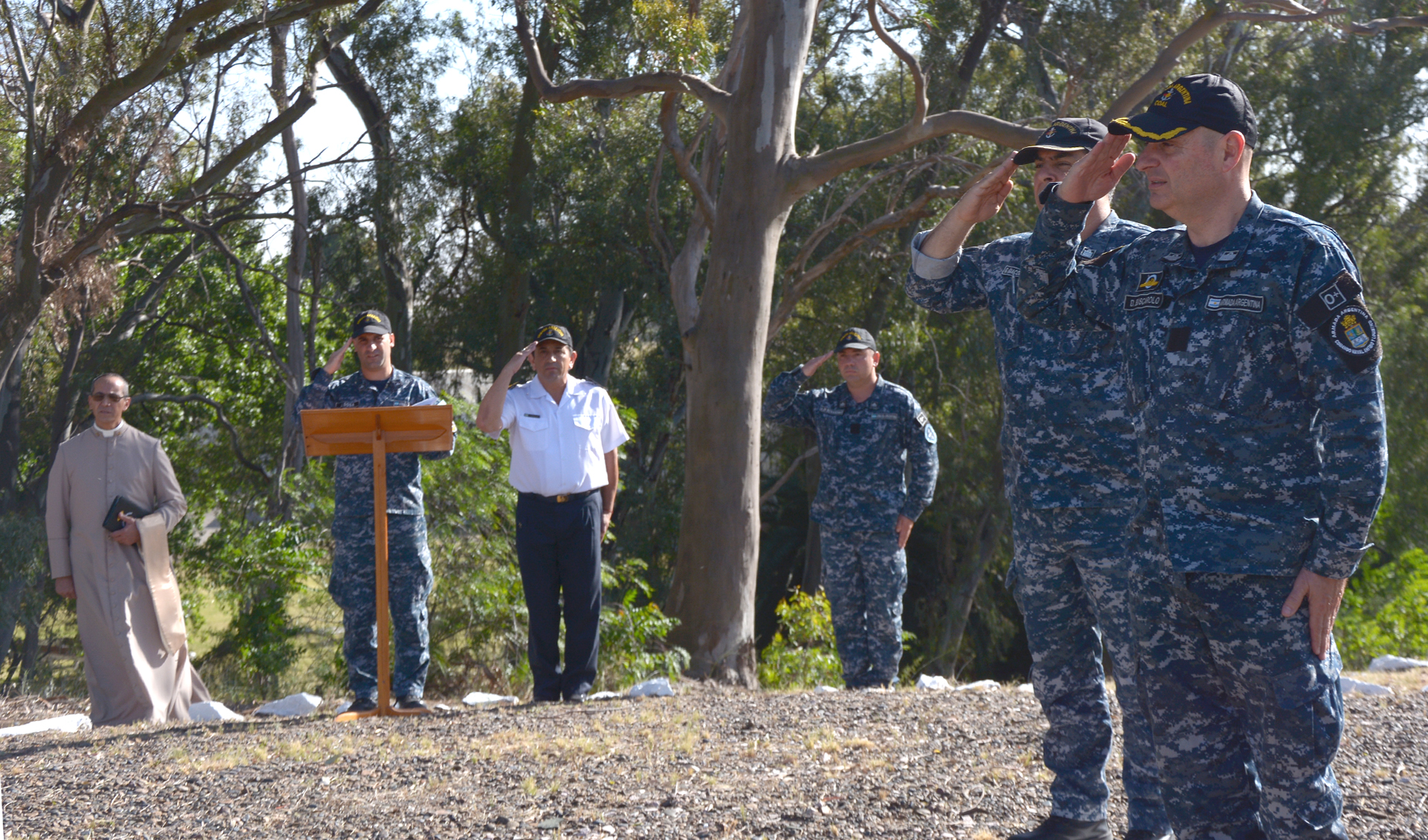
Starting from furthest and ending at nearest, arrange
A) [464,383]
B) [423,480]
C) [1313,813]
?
[464,383], [423,480], [1313,813]

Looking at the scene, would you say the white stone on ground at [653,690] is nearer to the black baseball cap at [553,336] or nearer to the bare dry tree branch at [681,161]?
the black baseball cap at [553,336]

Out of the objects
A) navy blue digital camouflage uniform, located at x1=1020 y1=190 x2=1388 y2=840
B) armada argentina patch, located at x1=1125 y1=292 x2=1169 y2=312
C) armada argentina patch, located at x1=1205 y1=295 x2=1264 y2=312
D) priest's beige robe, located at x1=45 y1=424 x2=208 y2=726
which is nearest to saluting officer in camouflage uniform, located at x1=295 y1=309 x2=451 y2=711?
priest's beige robe, located at x1=45 y1=424 x2=208 y2=726

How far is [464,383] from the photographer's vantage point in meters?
21.0

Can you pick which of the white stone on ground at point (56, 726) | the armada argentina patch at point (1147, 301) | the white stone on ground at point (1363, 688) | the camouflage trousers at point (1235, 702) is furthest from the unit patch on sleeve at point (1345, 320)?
the white stone on ground at point (56, 726)

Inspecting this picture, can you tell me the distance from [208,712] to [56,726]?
86 cm

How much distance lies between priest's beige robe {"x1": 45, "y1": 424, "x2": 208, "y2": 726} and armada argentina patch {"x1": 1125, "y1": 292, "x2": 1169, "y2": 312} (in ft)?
19.6

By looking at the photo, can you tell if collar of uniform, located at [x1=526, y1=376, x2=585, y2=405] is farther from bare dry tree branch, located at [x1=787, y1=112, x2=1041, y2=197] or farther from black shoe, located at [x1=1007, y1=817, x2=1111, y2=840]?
black shoe, located at [x1=1007, y1=817, x2=1111, y2=840]

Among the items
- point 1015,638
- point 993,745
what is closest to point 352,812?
point 993,745

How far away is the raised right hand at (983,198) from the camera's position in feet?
10.8

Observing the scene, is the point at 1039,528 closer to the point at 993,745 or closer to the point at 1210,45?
the point at 993,745

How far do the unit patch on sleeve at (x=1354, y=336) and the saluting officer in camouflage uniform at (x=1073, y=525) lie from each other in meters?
1.07

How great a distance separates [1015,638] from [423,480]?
16.5 m

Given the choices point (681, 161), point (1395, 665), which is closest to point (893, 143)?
point (681, 161)

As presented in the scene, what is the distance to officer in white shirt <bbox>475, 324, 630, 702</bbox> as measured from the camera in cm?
659
